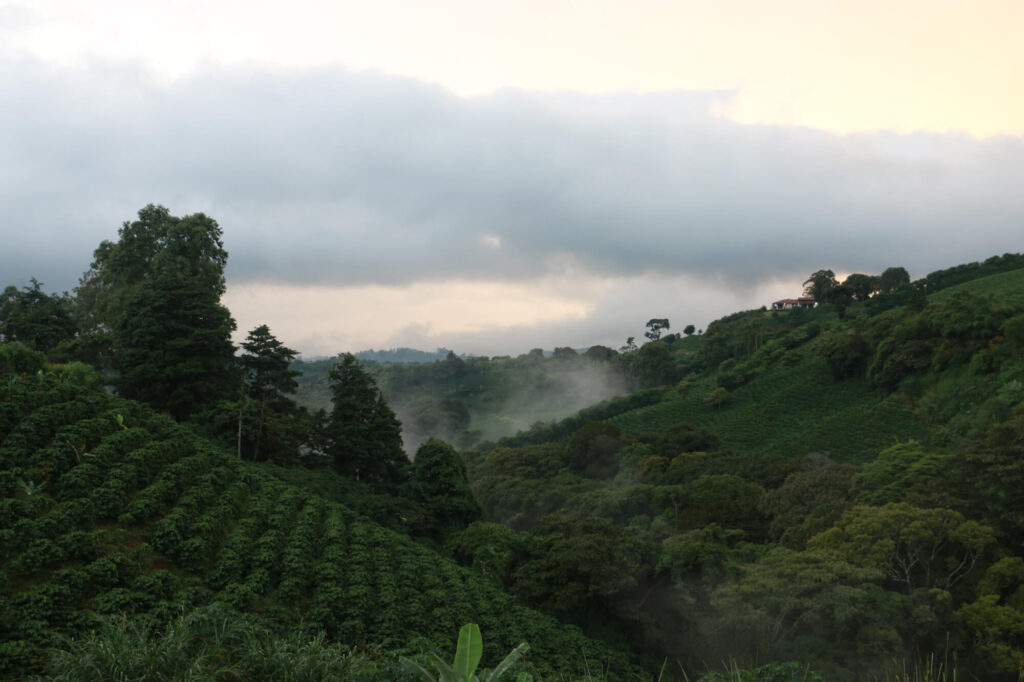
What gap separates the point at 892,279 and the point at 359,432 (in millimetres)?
94711

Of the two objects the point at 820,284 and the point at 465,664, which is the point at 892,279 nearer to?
the point at 820,284

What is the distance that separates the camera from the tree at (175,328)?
82.4ft

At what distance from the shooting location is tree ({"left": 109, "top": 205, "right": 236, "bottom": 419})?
82.4 feet

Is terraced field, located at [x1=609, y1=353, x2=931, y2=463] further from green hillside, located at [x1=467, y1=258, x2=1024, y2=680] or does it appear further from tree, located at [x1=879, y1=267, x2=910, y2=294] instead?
tree, located at [x1=879, y1=267, x2=910, y2=294]

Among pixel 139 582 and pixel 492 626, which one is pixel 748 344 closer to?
pixel 492 626

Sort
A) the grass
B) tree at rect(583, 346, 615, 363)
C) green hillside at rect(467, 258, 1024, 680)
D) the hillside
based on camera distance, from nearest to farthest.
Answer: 1. the hillside
2. green hillside at rect(467, 258, 1024, 680)
3. the grass
4. tree at rect(583, 346, 615, 363)

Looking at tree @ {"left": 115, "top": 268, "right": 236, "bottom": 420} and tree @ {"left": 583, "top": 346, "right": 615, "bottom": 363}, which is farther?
tree @ {"left": 583, "top": 346, "right": 615, "bottom": 363}

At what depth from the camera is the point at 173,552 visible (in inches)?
426

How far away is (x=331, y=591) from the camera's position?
454 inches

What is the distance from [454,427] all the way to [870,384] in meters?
57.6

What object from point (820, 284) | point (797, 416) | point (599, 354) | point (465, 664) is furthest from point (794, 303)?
point (465, 664)

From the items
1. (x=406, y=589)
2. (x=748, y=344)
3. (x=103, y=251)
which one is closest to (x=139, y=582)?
(x=406, y=589)

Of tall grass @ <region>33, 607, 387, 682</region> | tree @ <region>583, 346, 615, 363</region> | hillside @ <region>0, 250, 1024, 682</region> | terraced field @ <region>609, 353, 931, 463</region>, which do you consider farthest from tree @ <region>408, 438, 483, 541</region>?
tree @ <region>583, 346, 615, 363</region>

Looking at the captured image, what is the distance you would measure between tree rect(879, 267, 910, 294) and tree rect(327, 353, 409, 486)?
294 ft
